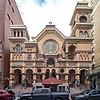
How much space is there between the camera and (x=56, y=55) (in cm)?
6912

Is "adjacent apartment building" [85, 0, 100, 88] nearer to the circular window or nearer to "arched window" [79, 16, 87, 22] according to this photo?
"arched window" [79, 16, 87, 22]

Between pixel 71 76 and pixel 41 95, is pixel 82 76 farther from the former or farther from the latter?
pixel 41 95

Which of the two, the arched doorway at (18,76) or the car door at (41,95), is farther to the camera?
the arched doorway at (18,76)

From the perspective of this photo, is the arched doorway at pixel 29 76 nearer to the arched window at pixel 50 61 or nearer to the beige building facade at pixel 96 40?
the arched window at pixel 50 61

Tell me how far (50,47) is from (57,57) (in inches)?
168

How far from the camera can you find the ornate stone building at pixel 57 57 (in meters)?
62.5

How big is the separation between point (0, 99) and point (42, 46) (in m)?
42.2

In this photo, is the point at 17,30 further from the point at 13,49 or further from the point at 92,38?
the point at 92,38

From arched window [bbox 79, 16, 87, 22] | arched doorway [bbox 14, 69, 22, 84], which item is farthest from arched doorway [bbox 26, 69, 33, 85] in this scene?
arched window [bbox 79, 16, 87, 22]

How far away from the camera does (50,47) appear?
71625 millimetres

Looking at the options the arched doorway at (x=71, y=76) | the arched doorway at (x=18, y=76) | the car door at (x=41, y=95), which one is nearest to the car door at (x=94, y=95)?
the car door at (x=41, y=95)

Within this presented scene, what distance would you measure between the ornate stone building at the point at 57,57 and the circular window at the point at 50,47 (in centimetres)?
Result: 151

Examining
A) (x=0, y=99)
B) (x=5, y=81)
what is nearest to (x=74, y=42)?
(x=5, y=81)

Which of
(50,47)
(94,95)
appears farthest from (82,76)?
(94,95)
